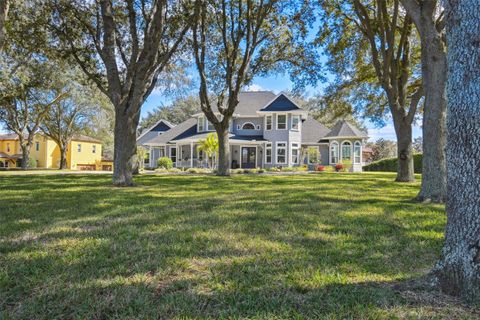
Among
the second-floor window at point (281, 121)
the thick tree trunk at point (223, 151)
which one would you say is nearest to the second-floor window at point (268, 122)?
the second-floor window at point (281, 121)

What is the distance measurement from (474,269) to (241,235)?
2.63 m

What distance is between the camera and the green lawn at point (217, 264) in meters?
2.38

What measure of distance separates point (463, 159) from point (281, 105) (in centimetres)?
2761

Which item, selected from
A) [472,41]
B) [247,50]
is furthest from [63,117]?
[472,41]

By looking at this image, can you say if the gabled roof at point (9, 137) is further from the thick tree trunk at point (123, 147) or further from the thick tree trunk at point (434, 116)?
the thick tree trunk at point (434, 116)

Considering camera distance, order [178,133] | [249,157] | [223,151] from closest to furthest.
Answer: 1. [223,151]
2. [249,157]
3. [178,133]

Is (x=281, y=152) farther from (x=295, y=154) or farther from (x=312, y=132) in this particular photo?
(x=312, y=132)

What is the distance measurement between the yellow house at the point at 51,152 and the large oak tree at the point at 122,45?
92.4 feet

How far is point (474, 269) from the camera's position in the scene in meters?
2.41

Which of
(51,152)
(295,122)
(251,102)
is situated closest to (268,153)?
(295,122)

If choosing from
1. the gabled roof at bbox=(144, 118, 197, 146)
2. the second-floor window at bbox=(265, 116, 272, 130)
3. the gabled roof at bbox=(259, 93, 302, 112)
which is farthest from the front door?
the gabled roof at bbox=(144, 118, 197, 146)

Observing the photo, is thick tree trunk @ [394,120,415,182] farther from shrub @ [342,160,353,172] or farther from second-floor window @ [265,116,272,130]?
second-floor window @ [265,116,272,130]

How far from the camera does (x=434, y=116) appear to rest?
782 cm

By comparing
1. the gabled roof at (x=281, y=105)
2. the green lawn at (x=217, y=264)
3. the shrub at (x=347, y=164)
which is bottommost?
the green lawn at (x=217, y=264)
